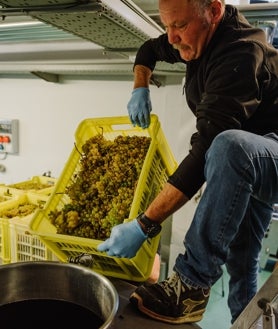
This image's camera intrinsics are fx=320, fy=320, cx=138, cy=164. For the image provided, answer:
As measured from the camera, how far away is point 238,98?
0.94 m

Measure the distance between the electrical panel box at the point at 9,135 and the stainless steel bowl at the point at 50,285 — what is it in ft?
8.45

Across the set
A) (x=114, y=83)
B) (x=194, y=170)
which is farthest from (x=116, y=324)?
(x=114, y=83)

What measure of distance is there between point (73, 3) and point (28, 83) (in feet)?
8.27

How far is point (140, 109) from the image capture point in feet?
4.91

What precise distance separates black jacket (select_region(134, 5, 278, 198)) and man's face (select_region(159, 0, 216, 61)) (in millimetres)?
34

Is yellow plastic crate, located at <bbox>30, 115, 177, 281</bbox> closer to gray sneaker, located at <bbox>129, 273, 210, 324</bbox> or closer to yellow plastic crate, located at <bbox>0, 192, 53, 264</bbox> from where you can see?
gray sneaker, located at <bbox>129, 273, 210, 324</bbox>

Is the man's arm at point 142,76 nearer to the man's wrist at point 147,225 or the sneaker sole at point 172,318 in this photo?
the man's wrist at point 147,225

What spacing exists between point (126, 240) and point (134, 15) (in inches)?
32.9

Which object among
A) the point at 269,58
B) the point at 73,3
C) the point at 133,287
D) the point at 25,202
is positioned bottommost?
the point at 25,202

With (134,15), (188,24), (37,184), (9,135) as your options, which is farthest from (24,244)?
(9,135)

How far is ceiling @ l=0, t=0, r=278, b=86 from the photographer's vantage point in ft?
3.55

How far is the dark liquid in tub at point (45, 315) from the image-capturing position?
3.13 feet

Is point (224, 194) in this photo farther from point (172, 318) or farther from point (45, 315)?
point (45, 315)

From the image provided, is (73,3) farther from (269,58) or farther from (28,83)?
(28,83)
